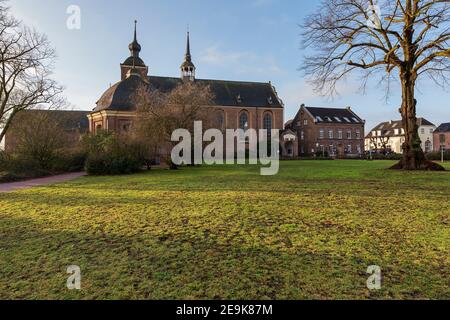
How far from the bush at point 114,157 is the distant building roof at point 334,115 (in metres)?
47.1

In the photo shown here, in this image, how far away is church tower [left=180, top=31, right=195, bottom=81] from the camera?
54.0m

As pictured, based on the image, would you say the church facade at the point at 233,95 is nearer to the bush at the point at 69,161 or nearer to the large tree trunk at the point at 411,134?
→ the bush at the point at 69,161

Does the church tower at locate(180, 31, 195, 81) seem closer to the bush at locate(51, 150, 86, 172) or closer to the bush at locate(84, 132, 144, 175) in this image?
the bush at locate(51, 150, 86, 172)

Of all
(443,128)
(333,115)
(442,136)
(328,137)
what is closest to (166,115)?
(328,137)

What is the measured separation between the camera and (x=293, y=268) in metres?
3.43

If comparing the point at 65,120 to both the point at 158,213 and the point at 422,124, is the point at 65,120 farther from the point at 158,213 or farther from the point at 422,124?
the point at 422,124

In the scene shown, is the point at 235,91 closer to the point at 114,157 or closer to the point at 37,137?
the point at 37,137

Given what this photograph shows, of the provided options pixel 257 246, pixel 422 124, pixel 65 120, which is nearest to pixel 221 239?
pixel 257 246

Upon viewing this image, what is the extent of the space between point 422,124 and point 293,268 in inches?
3526

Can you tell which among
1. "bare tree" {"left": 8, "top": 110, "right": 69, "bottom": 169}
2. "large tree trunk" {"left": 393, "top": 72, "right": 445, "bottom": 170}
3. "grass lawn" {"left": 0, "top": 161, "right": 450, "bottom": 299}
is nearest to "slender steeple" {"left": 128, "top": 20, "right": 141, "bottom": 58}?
"bare tree" {"left": 8, "top": 110, "right": 69, "bottom": 169}

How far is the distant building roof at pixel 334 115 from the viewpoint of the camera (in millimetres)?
Answer: 60312

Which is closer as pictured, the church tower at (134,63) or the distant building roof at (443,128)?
the church tower at (134,63)

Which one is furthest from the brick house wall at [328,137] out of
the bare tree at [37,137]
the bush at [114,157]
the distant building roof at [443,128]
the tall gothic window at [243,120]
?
the bare tree at [37,137]

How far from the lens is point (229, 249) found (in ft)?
13.5
